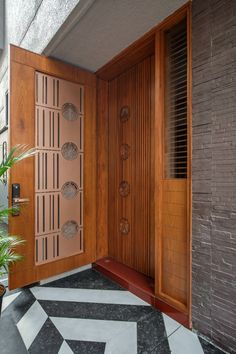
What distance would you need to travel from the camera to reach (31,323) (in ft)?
5.48

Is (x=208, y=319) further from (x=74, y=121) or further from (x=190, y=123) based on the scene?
(x=74, y=121)

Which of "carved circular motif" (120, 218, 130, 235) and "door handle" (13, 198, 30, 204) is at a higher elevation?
"door handle" (13, 198, 30, 204)

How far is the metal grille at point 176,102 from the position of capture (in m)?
1.76

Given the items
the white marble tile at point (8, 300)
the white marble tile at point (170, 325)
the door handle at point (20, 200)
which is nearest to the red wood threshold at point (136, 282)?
the white marble tile at point (170, 325)

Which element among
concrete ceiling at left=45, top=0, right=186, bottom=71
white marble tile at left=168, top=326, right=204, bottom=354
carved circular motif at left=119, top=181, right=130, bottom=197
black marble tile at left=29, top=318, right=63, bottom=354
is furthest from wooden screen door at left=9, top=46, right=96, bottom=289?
white marble tile at left=168, top=326, right=204, bottom=354

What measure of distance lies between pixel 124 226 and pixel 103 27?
202 centimetres

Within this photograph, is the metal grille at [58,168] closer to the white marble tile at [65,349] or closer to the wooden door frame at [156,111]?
the wooden door frame at [156,111]

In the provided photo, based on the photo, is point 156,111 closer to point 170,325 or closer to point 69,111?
point 69,111

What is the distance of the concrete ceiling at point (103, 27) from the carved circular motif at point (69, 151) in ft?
3.04

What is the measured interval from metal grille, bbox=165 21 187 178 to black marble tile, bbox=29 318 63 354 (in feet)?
4.72

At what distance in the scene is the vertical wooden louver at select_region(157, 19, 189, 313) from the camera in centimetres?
171

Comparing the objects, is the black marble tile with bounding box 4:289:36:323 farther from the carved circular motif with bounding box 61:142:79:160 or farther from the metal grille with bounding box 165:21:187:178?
the metal grille with bounding box 165:21:187:178

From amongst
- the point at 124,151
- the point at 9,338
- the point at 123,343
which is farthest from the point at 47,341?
the point at 124,151

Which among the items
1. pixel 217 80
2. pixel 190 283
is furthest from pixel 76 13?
pixel 190 283
